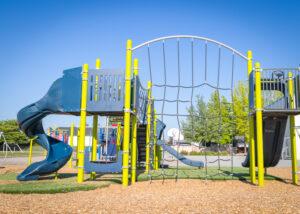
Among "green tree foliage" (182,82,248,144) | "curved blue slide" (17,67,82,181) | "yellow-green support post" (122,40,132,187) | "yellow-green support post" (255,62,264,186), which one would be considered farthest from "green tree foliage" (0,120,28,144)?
"yellow-green support post" (255,62,264,186)

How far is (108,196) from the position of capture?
Answer: 6484 millimetres

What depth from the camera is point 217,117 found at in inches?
390

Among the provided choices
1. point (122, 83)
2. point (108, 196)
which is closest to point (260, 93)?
point (122, 83)

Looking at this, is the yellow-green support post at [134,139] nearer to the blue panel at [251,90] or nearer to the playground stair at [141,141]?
the blue panel at [251,90]

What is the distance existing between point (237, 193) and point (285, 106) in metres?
3.88

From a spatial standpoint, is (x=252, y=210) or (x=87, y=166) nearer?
(x=252, y=210)

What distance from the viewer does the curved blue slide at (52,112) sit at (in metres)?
9.30

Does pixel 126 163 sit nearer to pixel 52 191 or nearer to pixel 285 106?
pixel 52 191

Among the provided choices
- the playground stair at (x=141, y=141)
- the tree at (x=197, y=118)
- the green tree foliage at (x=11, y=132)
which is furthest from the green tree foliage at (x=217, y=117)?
the green tree foliage at (x=11, y=132)

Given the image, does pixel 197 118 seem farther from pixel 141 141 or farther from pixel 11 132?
pixel 11 132

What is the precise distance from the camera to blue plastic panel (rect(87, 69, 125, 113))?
8844mm

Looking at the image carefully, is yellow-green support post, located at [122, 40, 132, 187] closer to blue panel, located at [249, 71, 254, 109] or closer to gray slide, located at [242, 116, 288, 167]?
blue panel, located at [249, 71, 254, 109]

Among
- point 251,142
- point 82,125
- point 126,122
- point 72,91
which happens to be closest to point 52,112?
point 72,91

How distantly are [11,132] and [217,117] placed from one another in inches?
2131
